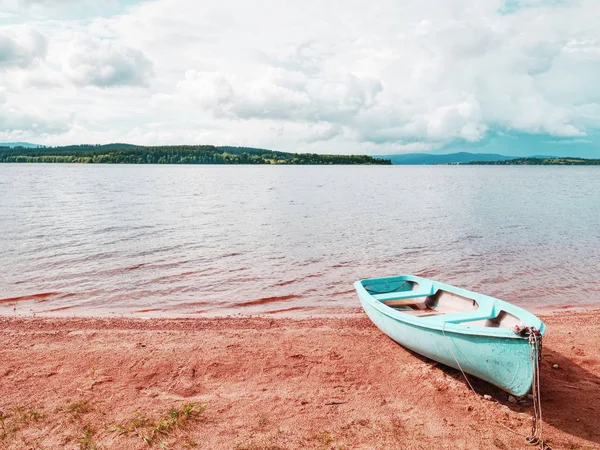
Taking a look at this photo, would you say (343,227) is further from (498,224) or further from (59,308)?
(59,308)

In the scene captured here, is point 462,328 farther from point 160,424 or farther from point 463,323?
point 160,424

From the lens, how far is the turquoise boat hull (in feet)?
23.7

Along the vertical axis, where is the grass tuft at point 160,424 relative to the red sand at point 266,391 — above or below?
above

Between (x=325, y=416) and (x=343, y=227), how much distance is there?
23.5 m

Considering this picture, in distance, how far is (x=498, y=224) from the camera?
3322 cm

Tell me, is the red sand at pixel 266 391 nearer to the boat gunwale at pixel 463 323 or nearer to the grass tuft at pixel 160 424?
the grass tuft at pixel 160 424

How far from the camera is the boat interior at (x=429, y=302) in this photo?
30.8ft

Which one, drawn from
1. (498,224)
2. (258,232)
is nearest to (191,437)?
(258,232)

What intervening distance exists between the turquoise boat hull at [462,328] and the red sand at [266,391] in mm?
592

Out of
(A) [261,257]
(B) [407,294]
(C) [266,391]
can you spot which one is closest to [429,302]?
(B) [407,294]

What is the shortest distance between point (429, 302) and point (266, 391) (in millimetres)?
5704

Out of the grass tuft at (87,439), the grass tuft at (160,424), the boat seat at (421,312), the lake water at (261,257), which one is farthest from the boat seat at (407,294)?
the grass tuft at (87,439)

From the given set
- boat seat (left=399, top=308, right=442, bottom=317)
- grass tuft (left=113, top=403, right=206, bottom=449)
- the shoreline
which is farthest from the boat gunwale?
grass tuft (left=113, top=403, right=206, bottom=449)

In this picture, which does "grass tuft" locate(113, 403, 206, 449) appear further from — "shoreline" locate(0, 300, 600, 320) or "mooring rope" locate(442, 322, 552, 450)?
"shoreline" locate(0, 300, 600, 320)
